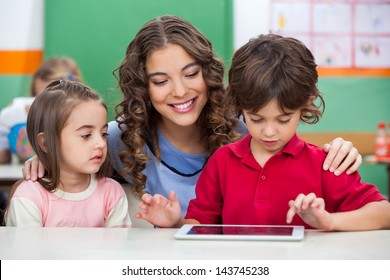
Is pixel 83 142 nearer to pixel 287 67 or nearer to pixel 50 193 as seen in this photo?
pixel 50 193

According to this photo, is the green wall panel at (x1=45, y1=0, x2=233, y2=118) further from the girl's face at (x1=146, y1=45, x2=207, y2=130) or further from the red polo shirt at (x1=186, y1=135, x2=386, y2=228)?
the red polo shirt at (x1=186, y1=135, x2=386, y2=228)

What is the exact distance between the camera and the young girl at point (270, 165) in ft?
5.46

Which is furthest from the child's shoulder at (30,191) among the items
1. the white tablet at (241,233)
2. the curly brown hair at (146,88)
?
the white tablet at (241,233)

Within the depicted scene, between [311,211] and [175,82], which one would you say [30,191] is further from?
[311,211]

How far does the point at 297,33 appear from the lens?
5.98m

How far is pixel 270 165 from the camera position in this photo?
178cm

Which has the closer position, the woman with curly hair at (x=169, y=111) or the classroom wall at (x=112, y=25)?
the woman with curly hair at (x=169, y=111)

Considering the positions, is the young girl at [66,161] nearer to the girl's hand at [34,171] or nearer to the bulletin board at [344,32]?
the girl's hand at [34,171]

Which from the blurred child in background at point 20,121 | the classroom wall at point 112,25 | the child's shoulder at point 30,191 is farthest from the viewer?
the classroom wall at point 112,25

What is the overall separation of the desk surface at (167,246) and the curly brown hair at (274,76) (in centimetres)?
35

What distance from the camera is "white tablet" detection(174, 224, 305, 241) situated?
1.38m

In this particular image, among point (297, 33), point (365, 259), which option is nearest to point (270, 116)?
point (365, 259)

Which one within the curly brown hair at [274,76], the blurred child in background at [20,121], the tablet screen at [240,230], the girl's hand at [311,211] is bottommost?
the blurred child in background at [20,121]
